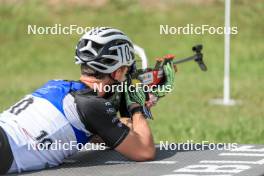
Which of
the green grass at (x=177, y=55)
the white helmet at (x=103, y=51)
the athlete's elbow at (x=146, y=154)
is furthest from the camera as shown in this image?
the green grass at (x=177, y=55)

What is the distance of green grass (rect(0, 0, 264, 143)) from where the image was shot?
11500 mm

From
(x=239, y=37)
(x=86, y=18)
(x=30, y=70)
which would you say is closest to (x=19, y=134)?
(x=30, y=70)

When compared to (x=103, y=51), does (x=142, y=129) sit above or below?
below

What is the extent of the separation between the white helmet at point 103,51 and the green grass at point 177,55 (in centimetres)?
417

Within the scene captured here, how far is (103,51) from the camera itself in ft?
20.5

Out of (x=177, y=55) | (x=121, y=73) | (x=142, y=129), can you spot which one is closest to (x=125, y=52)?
(x=121, y=73)

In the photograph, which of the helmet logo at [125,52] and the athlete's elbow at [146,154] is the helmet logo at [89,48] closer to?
the helmet logo at [125,52]

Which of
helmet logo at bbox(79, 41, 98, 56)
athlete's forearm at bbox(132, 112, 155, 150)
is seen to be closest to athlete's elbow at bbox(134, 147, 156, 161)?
athlete's forearm at bbox(132, 112, 155, 150)

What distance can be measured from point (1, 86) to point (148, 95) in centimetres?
917

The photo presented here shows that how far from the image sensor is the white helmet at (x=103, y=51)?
624 centimetres

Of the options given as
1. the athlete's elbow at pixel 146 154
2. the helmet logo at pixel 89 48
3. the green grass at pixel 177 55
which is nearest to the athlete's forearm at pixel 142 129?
the athlete's elbow at pixel 146 154

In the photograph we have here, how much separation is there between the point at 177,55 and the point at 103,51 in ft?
39.7

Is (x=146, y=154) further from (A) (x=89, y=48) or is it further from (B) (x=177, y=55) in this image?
(B) (x=177, y=55)

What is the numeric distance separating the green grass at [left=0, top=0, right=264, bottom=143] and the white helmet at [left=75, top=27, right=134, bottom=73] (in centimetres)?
417
